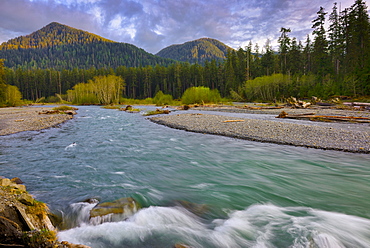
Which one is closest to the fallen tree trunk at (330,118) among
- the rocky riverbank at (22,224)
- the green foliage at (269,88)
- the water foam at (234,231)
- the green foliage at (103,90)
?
the water foam at (234,231)

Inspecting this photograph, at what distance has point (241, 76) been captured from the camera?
65688mm

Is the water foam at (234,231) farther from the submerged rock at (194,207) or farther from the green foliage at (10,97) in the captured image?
the green foliage at (10,97)

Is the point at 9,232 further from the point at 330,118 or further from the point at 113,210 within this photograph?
the point at 330,118

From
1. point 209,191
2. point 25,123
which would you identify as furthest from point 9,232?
point 25,123

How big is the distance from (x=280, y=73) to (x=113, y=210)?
2075 inches

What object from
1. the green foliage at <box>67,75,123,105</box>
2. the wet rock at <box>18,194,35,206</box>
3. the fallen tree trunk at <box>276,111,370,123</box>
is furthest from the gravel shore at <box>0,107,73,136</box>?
the green foliage at <box>67,75,123,105</box>

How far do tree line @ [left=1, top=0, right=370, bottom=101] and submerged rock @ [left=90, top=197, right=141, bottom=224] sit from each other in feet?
117

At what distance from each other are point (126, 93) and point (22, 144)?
86946 millimetres

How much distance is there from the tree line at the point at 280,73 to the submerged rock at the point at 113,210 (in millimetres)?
35588

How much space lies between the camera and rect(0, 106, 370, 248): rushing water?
300 cm

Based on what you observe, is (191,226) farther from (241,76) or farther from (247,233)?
(241,76)

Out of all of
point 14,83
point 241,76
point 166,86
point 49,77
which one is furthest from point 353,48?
point 14,83

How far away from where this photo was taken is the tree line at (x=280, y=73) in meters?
34.6

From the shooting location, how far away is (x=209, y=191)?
4.48m
